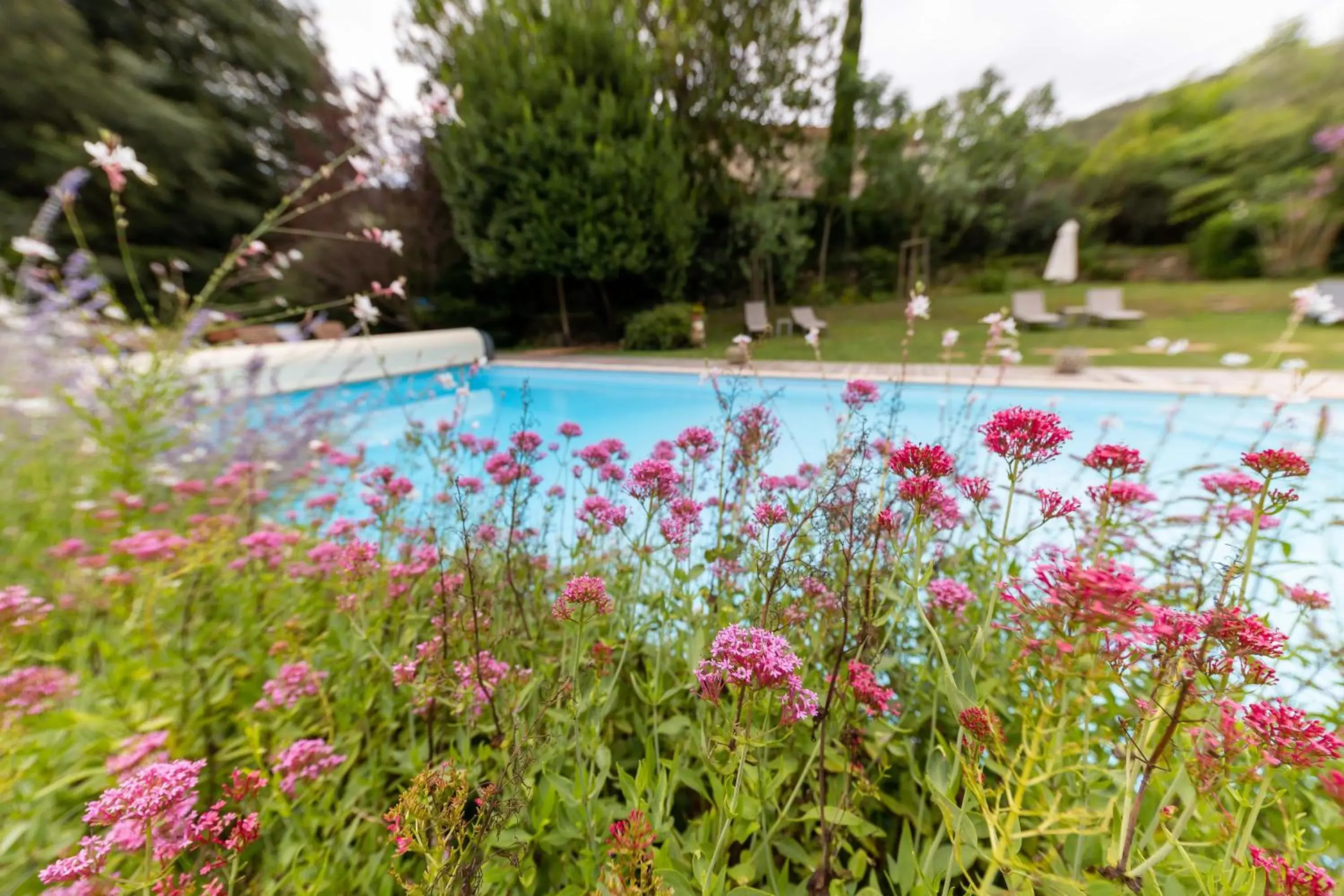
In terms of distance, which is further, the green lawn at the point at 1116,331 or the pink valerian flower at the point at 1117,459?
the green lawn at the point at 1116,331

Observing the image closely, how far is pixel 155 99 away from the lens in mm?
8914

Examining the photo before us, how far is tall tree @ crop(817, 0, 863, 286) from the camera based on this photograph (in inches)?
496

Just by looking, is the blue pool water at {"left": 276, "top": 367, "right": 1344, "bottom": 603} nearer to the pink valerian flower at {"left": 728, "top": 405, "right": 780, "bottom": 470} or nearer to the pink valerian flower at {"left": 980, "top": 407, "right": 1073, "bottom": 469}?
the pink valerian flower at {"left": 728, "top": 405, "right": 780, "bottom": 470}

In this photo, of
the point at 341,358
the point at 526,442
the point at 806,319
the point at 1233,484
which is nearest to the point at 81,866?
the point at 526,442

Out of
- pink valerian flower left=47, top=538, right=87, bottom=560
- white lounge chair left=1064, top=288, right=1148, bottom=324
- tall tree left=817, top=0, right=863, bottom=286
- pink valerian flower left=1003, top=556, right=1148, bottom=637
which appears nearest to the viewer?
pink valerian flower left=1003, top=556, right=1148, bottom=637

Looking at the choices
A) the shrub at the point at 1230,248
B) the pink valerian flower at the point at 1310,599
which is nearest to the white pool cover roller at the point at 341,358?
the pink valerian flower at the point at 1310,599

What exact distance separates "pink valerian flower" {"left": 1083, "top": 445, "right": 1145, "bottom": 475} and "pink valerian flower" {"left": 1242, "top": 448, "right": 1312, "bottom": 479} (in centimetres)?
13

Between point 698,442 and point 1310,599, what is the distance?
1.28m

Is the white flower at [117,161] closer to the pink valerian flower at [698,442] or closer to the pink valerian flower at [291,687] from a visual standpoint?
the pink valerian flower at [291,687]

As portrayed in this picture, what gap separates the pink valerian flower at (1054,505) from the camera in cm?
78

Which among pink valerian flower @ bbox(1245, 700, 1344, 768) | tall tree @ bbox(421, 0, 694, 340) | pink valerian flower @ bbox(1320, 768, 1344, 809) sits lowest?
pink valerian flower @ bbox(1245, 700, 1344, 768)

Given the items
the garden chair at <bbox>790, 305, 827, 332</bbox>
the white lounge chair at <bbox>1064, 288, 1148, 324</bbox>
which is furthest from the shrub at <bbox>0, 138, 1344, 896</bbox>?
the white lounge chair at <bbox>1064, 288, 1148, 324</bbox>

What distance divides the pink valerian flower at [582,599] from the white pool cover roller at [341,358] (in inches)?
172

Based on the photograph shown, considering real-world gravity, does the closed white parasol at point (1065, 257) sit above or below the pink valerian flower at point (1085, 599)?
above
